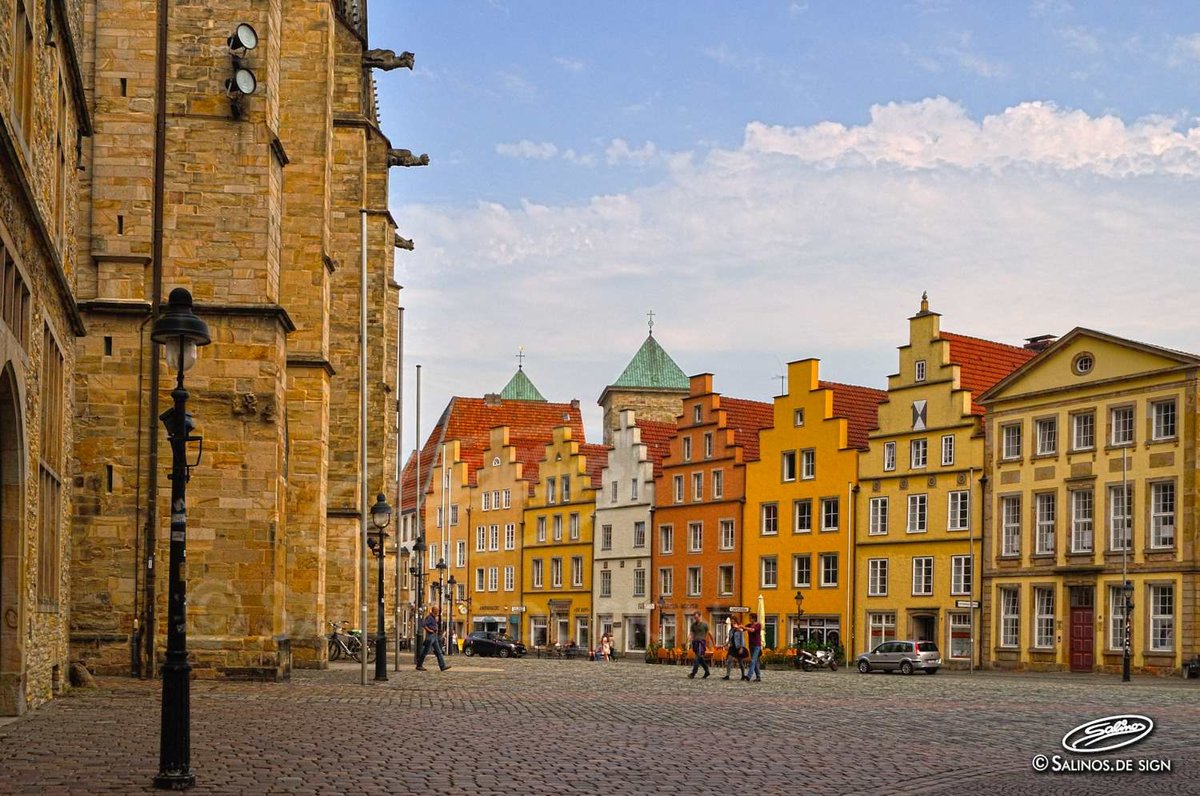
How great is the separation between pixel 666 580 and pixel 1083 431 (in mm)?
27188

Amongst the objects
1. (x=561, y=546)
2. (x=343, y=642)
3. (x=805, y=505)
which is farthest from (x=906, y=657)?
(x=561, y=546)

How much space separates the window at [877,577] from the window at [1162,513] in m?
13.1

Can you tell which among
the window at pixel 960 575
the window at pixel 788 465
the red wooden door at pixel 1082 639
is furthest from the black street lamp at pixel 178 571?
the window at pixel 788 465

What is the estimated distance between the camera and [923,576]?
6525 cm

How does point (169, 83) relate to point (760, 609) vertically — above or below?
above

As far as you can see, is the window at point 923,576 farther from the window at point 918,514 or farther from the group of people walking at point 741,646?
the group of people walking at point 741,646

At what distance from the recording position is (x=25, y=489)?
19172 mm

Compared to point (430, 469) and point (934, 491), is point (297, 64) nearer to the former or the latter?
point (934, 491)

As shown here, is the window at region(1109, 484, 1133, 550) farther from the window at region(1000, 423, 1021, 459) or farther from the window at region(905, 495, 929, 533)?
the window at region(905, 495, 929, 533)

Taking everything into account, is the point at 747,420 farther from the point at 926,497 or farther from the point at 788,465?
the point at 926,497

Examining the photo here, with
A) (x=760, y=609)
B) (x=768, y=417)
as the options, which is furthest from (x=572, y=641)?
(x=760, y=609)

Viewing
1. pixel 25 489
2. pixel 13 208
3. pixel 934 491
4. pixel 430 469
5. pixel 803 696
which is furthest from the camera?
pixel 430 469

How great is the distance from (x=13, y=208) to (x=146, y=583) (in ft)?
41.1

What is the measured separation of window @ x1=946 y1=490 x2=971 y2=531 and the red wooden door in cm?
623
